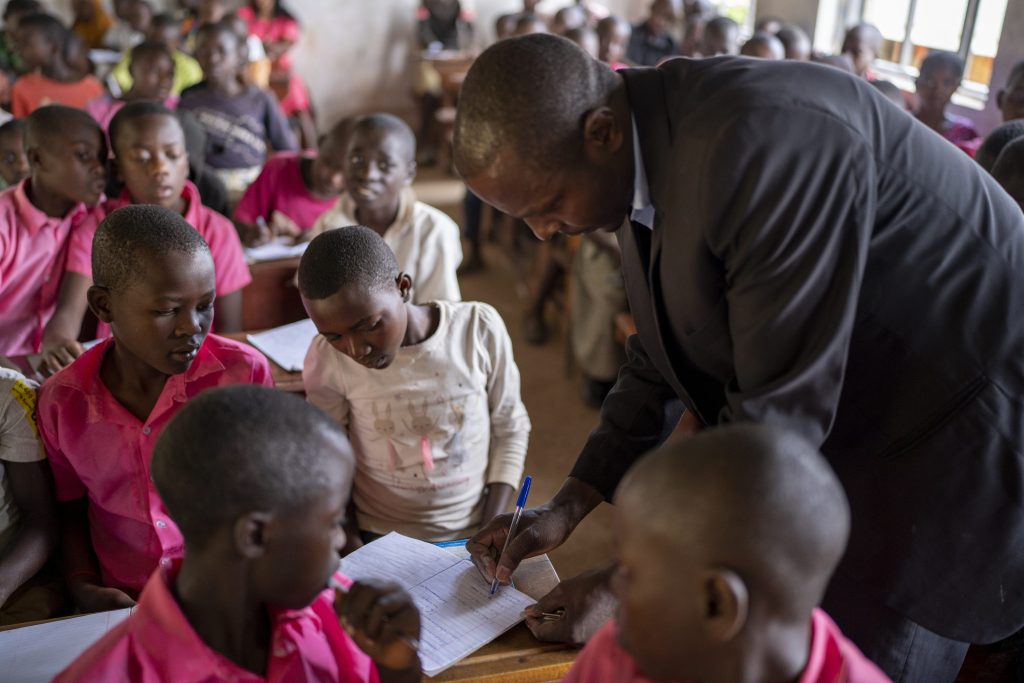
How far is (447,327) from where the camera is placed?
6.37ft

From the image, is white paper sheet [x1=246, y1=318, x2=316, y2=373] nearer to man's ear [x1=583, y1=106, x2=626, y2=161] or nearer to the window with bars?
man's ear [x1=583, y1=106, x2=626, y2=161]

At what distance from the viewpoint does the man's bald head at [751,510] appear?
0.84 meters

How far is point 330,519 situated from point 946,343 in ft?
2.63

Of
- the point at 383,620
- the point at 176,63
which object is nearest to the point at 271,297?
the point at 383,620

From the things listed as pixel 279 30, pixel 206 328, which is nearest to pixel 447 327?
pixel 206 328

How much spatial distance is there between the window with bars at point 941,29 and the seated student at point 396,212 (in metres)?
3.48

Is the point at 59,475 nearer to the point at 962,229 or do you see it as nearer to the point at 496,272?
the point at 962,229

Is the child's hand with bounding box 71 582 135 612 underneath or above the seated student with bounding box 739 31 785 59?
underneath

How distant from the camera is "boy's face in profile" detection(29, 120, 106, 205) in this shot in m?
2.66

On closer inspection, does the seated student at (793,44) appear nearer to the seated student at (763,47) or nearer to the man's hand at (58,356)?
the seated student at (763,47)

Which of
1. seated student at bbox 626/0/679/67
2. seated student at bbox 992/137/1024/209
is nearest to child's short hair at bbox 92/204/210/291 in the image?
seated student at bbox 992/137/1024/209

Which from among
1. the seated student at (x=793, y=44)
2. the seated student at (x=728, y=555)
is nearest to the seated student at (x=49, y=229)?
the seated student at (x=728, y=555)

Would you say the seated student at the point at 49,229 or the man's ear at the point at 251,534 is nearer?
the man's ear at the point at 251,534

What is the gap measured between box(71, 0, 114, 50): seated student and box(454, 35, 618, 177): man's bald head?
26.9 ft
